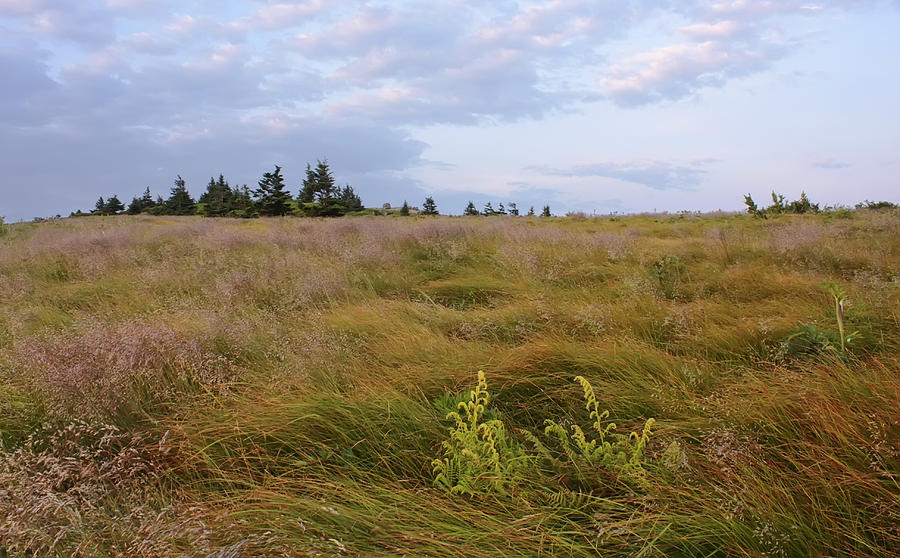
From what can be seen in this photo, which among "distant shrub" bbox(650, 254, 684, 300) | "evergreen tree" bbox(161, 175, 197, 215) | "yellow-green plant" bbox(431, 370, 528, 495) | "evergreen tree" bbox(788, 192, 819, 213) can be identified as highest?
"evergreen tree" bbox(161, 175, 197, 215)

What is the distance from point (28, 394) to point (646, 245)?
324 inches

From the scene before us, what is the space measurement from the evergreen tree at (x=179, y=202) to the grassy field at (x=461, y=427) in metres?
43.1

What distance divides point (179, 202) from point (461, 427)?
4784cm

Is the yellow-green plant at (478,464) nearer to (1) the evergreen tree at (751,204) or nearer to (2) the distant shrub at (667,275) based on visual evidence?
(2) the distant shrub at (667,275)

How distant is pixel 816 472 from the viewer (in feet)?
5.28

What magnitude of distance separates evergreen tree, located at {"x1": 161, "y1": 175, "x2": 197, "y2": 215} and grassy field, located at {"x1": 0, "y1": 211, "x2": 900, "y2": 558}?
4309 cm

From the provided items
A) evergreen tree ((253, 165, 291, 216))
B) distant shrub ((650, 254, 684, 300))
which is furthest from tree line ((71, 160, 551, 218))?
distant shrub ((650, 254, 684, 300))

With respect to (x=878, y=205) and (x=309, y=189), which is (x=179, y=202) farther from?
(x=878, y=205)

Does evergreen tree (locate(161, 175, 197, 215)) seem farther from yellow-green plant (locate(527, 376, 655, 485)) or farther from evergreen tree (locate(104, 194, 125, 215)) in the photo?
yellow-green plant (locate(527, 376, 655, 485))

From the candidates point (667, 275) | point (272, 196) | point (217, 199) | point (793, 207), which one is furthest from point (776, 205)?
point (217, 199)

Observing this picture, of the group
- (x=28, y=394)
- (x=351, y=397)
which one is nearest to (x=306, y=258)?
(x=28, y=394)

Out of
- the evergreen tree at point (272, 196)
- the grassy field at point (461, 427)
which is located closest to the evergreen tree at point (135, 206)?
the evergreen tree at point (272, 196)

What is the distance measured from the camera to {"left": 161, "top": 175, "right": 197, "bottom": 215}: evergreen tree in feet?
137

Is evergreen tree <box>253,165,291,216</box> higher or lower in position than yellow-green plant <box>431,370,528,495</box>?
higher
